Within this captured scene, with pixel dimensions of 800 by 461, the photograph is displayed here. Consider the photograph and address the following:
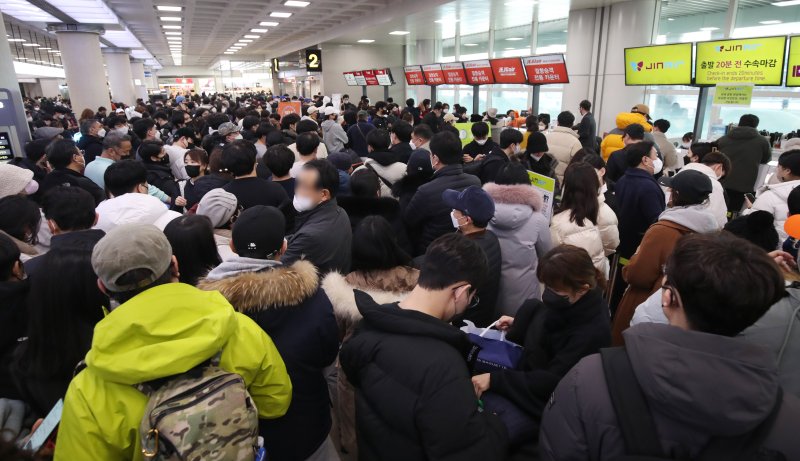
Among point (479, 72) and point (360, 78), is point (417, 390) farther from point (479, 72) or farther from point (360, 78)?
point (360, 78)

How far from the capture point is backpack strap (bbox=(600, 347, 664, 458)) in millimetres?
1172

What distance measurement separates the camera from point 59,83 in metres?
36.9

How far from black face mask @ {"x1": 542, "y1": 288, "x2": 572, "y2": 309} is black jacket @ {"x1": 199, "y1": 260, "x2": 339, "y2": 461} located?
0.99 metres

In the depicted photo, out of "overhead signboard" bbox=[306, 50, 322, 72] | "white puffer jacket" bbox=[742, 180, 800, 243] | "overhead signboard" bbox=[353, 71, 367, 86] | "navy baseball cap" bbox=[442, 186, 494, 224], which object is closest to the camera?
"navy baseball cap" bbox=[442, 186, 494, 224]

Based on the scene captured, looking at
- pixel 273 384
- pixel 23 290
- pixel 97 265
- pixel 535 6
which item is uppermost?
pixel 535 6

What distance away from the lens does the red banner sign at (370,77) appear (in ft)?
A: 56.9

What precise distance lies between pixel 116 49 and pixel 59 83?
767 inches

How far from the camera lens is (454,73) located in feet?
43.2

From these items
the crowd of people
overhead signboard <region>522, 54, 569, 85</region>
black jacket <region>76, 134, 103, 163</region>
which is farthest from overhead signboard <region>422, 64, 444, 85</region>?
the crowd of people

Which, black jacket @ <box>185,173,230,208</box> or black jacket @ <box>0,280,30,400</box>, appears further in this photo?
black jacket @ <box>185,173,230,208</box>

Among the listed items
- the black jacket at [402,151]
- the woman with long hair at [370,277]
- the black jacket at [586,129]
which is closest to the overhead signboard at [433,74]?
the black jacket at [586,129]

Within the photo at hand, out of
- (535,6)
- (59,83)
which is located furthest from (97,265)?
(59,83)

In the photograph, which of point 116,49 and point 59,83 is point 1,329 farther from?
point 59,83

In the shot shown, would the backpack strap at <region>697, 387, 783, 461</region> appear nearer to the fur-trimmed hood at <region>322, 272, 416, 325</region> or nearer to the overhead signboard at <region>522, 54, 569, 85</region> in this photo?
the fur-trimmed hood at <region>322, 272, 416, 325</region>
